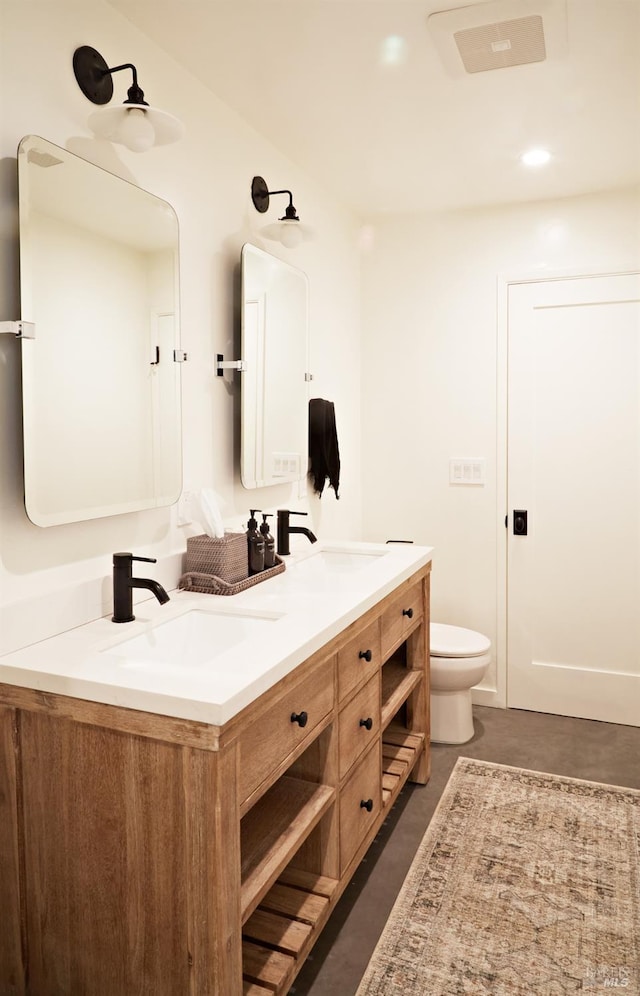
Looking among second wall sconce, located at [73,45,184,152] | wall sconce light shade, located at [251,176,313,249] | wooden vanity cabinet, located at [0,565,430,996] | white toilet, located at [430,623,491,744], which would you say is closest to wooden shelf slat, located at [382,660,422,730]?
white toilet, located at [430,623,491,744]

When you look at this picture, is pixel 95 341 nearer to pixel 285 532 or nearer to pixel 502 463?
pixel 285 532

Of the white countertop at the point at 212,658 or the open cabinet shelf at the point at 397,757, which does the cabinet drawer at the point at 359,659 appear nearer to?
the white countertop at the point at 212,658

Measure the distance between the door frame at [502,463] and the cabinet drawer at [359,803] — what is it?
1520mm

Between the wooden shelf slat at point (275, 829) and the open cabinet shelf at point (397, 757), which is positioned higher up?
the wooden shelf slat at point (275, 829)

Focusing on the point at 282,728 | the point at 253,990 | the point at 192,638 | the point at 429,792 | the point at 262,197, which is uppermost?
the point at 262,197

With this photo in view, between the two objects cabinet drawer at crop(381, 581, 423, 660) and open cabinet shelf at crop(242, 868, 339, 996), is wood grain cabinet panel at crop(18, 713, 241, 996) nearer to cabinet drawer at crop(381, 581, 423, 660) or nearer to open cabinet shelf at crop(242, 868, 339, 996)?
open cabinet shelf at crop(242, 868, 339, 996)

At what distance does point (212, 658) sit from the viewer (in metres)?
1.67

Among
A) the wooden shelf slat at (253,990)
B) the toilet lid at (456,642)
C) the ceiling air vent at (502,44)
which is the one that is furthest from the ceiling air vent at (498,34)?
the wooden shelf slat at (253,990)

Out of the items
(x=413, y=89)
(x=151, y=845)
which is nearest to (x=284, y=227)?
(x=413, y=89)

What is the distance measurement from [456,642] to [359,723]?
1.23m

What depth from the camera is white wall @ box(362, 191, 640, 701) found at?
11.2 feet

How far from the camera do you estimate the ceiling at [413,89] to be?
73.5 inches

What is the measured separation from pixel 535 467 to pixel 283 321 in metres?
1.47

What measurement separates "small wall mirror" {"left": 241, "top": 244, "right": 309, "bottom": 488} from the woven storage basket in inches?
15.1
